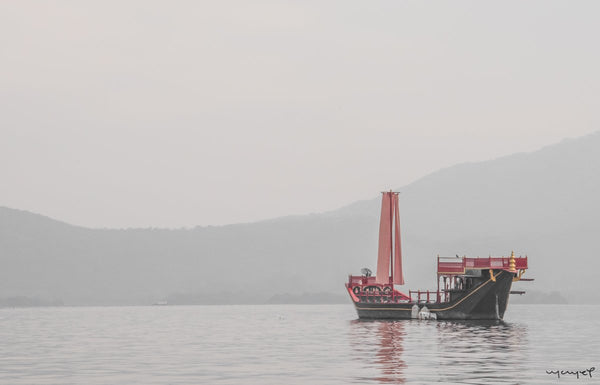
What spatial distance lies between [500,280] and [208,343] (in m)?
38.4

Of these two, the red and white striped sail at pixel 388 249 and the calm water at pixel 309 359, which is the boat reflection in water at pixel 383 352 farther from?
the red and white striped sail at pixel 388 249

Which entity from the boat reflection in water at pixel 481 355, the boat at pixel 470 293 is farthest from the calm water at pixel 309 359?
the boat at pixel 470 293

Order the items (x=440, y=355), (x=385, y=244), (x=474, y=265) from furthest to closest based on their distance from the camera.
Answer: (x=385, y=244) < (x=474, y=265) < (x=440, y=355)

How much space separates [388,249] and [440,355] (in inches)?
2689

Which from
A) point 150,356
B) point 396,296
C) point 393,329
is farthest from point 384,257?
point 150,356

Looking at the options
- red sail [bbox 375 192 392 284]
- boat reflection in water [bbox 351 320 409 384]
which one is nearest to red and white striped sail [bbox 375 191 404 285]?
red sail [bbox 375 192 392 284]

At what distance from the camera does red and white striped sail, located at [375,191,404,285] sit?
4838 inches

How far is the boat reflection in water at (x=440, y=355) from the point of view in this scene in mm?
43125

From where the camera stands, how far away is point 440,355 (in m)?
55.9

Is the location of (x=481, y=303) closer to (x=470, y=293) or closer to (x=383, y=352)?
(x=470, y=293)

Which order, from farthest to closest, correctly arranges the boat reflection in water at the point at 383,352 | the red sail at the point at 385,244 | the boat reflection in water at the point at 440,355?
the red sail at the point at 385,244
the boat reflection in water at the point at 383,352
the boat reflection in water at the point at 440,355

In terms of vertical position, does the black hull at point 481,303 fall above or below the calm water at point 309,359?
above

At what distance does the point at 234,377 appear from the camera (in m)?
44.3

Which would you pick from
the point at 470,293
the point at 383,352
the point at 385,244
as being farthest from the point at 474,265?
the point at 383,352
